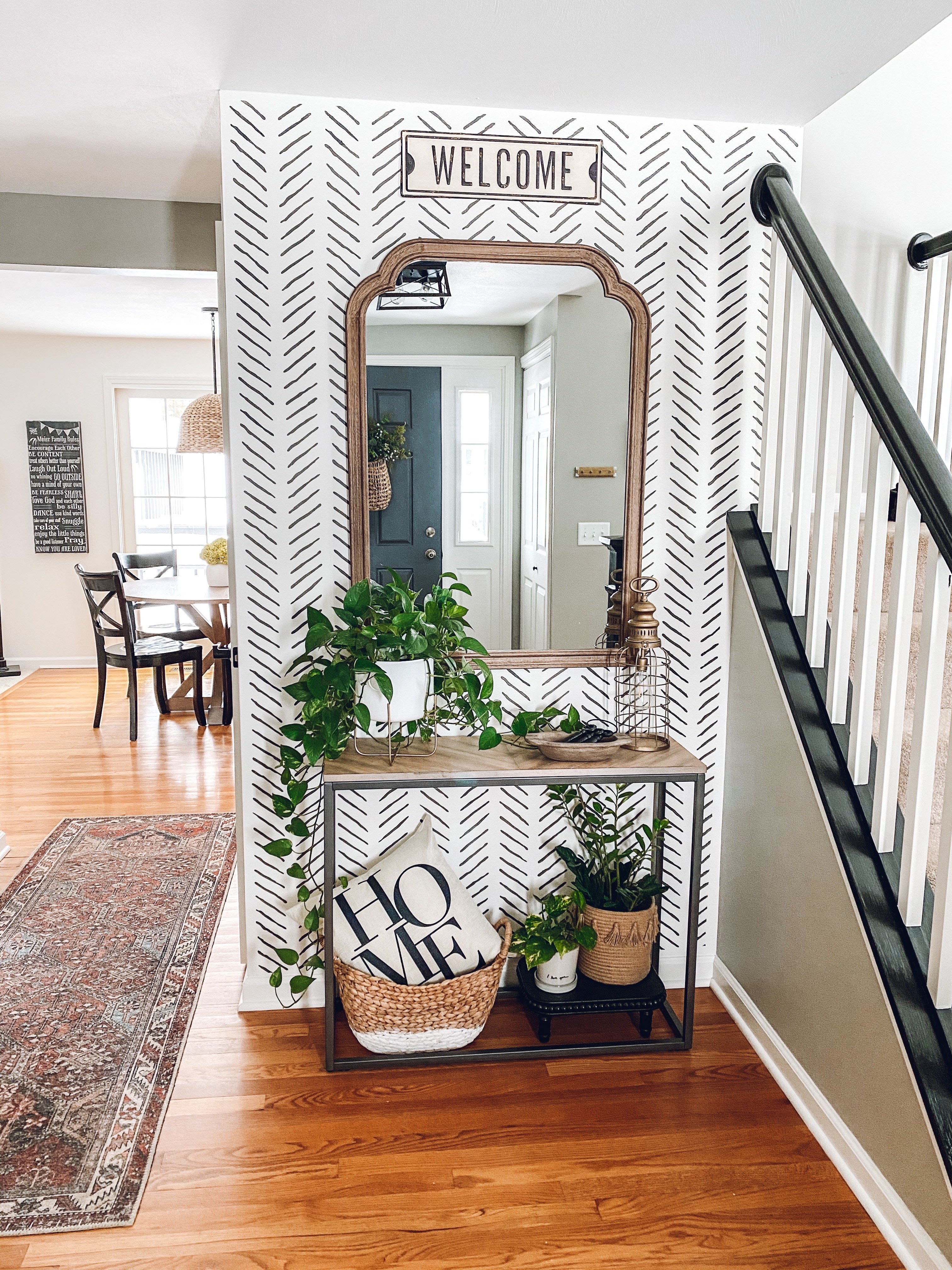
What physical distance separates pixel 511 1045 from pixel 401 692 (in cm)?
94

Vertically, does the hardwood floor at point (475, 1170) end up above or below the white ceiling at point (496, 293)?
below

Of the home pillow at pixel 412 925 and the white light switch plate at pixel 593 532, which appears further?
the white light switch plate at pixel 593 532

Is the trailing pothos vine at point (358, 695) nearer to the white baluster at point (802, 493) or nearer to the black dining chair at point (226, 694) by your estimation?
the white baluster at point (802, 493)

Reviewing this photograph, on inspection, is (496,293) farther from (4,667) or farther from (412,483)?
(4,667)

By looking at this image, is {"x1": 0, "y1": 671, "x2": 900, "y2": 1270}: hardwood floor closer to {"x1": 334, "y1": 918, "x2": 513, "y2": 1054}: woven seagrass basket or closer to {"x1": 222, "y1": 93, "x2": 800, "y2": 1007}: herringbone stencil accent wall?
{"x1": 334, "y1": 918, "x2": 513, "y2": 1054}: woven seagrass basket

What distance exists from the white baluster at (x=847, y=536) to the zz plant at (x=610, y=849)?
26.7 inches

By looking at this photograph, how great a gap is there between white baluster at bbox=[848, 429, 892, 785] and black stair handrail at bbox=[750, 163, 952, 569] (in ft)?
0.37

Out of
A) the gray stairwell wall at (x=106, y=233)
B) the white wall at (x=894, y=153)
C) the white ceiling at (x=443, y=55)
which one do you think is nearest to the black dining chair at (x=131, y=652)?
the gray stairwell wall at (x=106, y=233)

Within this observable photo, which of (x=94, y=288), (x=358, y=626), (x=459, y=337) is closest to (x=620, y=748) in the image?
(x=358, y=626)

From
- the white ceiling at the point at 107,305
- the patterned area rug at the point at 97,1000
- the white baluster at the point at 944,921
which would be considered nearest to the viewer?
the white baluster at the point at 944,921

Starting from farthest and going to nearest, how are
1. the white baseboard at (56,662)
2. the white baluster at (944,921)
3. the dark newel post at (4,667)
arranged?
the white baseboard at (56,662) → the dark newel post at (4,667) → the white baluster at (944,921)

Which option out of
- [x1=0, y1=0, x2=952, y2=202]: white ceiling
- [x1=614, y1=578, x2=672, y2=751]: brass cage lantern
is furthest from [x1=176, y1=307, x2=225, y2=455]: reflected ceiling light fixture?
[x1=614, y1=578, x2=672, y2=751]: brass cage lantern

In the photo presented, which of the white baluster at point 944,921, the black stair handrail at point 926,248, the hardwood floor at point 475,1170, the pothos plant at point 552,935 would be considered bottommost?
the hardwood floor at point 475,1170

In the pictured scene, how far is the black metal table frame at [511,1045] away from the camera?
215cm
